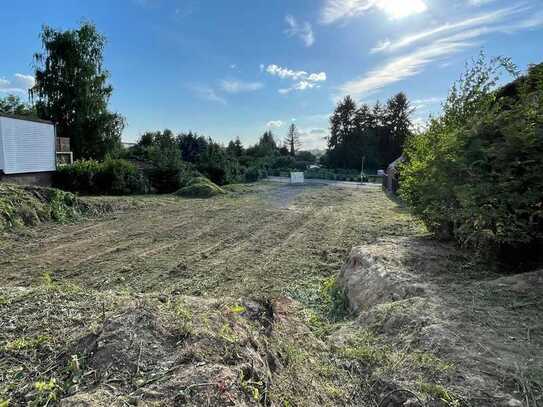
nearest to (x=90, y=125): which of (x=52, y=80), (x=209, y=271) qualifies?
(x=52, y=80)

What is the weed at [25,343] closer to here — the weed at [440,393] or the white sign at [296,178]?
the weed at [440,393]

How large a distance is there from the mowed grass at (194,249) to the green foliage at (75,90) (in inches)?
465

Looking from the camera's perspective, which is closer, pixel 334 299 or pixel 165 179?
pixel 334 299

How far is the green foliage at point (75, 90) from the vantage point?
18562 mm


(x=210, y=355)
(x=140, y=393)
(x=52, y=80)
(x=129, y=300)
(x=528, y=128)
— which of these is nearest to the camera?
(x=140, y=393)

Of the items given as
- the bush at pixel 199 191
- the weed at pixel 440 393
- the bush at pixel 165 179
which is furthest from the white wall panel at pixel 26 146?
the weed at pixel 440 393

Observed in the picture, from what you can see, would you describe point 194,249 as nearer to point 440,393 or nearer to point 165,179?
point 440,393

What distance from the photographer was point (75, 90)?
18672 mm

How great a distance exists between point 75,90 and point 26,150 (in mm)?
9415

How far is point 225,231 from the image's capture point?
7605 mm

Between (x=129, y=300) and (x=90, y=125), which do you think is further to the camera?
(x=90, y=125)

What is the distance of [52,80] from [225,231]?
59.3 ft

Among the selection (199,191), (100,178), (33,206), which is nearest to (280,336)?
(33,206)

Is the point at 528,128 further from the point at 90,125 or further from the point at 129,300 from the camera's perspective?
the point at 90,125
